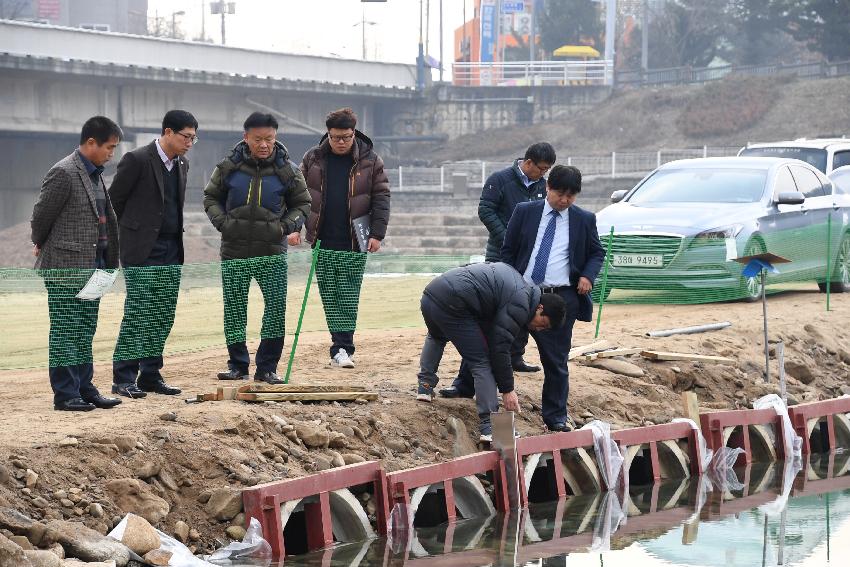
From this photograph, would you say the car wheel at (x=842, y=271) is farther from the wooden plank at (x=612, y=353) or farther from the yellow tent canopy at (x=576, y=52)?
the yellow tent canopy at (x=576, y=52)

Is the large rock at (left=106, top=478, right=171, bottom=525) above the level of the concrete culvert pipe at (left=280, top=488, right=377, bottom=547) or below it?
above

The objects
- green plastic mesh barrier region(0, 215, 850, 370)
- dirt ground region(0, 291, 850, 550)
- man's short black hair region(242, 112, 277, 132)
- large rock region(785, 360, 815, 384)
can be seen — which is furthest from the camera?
large rock region(785, 360, 815, 384)

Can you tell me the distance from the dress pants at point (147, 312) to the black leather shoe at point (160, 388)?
0.08 feet

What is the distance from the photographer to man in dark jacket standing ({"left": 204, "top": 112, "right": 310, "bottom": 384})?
36.8 ft

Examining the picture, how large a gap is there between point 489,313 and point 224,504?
6.87 feet

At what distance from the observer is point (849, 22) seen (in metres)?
70.5

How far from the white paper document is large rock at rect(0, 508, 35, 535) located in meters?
2.21

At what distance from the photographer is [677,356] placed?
46.0ft

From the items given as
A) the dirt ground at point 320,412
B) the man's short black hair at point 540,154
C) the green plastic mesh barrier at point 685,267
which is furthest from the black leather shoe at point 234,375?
the green plastic mesh barrier at point 685,267

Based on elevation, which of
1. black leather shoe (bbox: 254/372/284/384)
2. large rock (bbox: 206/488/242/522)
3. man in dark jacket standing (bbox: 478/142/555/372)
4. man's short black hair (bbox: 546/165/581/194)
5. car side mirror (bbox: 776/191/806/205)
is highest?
man's short black hair (bbox: 546/165/581/194)

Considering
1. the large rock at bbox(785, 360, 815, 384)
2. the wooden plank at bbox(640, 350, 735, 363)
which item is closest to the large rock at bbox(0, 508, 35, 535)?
the wooden plank at bbox(640, 350, 735, 363)

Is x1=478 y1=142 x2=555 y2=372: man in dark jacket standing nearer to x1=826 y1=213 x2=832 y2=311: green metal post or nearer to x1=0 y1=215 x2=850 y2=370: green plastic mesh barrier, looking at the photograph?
x1=0 y1=215 x2=850 y2=370: green plastic mesh barrier

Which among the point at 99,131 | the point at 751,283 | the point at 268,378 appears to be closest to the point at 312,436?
the point at 268,378

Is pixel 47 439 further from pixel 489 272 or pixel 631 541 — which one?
pixel 631 541
